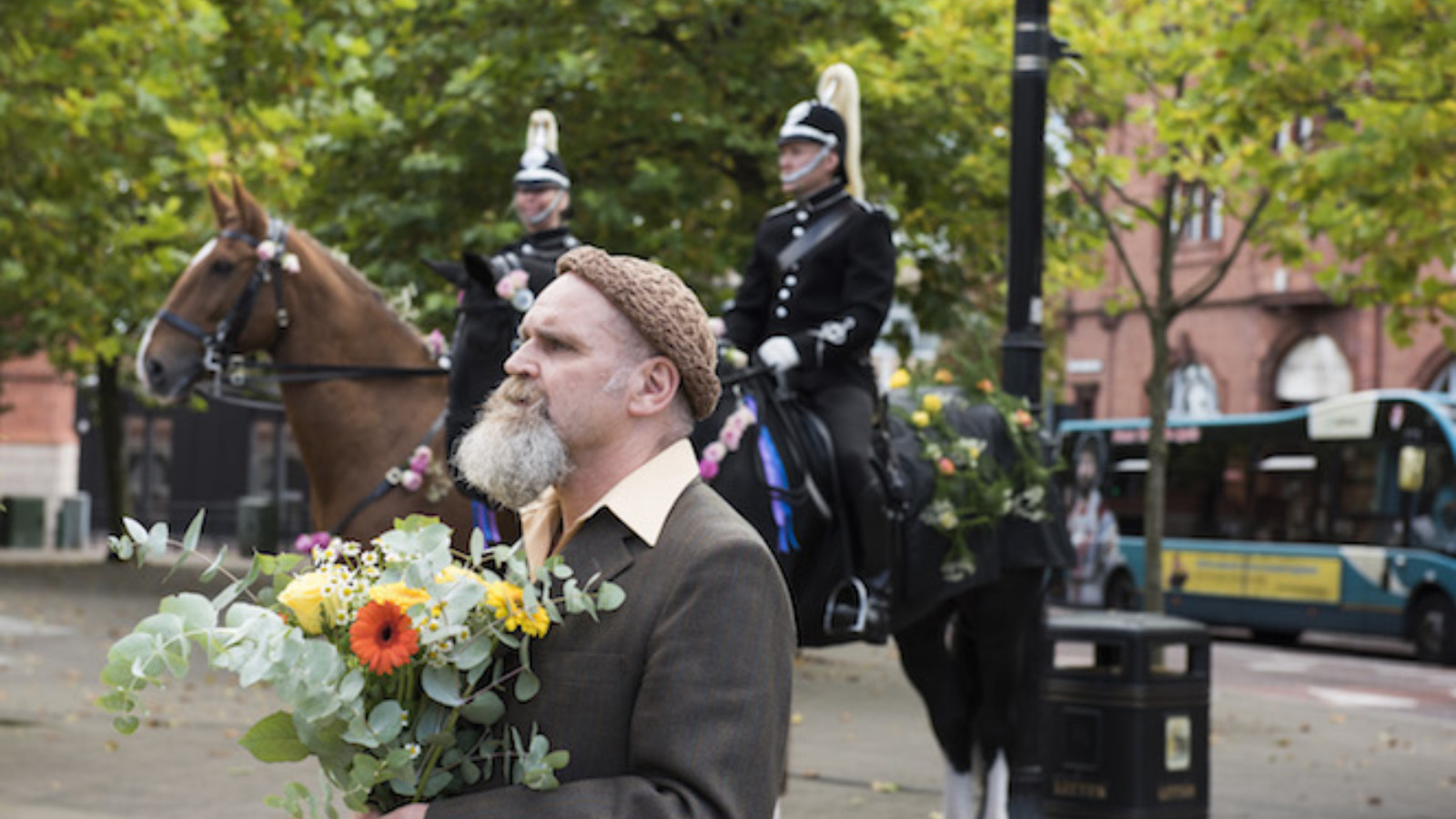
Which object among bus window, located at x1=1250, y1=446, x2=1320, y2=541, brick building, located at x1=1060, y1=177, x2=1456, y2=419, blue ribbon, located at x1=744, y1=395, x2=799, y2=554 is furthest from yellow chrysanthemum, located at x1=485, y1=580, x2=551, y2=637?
brick building, located at x1=1060, y1=177, x2=1456, y2=419

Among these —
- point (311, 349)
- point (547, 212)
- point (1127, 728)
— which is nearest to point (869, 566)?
point (547, 212)

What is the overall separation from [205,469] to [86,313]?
1485 inches

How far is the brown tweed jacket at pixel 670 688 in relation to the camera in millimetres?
2549

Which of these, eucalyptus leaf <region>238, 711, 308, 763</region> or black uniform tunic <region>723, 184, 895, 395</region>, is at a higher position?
black uniform tunic <region>723, 184, 895, 395</region>

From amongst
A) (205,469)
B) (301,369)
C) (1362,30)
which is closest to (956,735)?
(301,369)

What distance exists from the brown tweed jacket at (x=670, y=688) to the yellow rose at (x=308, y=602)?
0.30m

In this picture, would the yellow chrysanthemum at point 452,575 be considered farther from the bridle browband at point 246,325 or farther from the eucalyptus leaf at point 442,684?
the bridle browband at point 246,325

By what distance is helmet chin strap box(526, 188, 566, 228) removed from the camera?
8258mm

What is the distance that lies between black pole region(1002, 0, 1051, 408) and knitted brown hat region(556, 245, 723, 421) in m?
5.96

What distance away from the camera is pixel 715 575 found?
8.64ft

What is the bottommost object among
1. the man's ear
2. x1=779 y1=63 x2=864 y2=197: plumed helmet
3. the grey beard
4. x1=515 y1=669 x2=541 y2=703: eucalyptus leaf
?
x1=515 y1=669 x2=541 y2=703: eucalyptus leaf

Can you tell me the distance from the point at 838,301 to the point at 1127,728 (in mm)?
2976

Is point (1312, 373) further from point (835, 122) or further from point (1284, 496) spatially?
point (835, 122)

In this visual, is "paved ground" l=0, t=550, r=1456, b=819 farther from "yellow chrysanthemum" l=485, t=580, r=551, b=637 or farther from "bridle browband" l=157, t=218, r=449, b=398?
"yellow chrysanthemum" l=485, t=580, r=551, b=637
